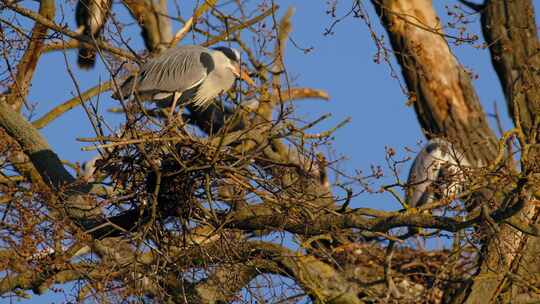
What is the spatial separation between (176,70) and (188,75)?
0.46 feet

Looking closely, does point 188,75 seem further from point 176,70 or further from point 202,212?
point 202,212

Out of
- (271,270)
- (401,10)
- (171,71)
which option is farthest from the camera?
(401,10)

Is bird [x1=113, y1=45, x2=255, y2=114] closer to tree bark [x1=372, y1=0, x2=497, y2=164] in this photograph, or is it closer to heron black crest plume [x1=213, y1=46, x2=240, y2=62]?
heron black crest plume [x1=213, y1=46, x2=240, y2=62]

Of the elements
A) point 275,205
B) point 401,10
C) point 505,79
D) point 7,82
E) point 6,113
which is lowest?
point 275,205

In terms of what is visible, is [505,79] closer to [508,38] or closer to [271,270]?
[508,38]

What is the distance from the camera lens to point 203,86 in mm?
6613

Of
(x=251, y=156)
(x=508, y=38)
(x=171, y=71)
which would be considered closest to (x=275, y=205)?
(x=251, y=156)

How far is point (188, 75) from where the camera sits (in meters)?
6.43

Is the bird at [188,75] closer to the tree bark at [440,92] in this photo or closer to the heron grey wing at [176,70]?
the heron grey wing at [176,70]

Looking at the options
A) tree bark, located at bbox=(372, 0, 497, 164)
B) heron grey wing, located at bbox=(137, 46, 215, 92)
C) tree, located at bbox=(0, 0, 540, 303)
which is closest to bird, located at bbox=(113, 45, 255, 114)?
heron grey wing, located at bbox=(137, 46, 215, 92)

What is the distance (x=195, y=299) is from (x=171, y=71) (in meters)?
1.99

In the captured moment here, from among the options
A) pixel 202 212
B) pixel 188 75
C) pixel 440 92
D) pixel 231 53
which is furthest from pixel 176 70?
pixel 440 92

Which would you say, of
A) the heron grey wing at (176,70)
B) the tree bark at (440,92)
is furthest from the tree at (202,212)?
the tree bark at (440,92)

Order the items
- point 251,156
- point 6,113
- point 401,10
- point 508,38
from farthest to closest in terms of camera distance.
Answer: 1. point 401,10
2. point 508,38
3. point 6,113
4. point 251,156
